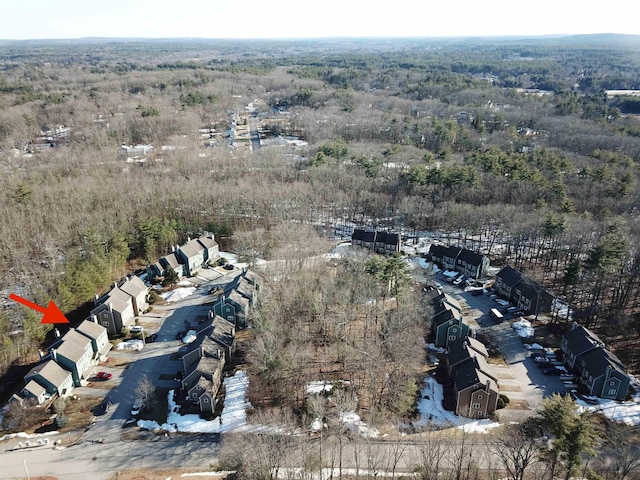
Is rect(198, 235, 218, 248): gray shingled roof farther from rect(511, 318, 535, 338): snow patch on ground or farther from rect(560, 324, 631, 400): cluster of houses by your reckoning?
rect(560, 324, 631, 400): cluster of houses

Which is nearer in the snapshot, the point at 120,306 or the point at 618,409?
the point at 618,409

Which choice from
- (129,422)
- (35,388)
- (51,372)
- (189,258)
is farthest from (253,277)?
(35,388)

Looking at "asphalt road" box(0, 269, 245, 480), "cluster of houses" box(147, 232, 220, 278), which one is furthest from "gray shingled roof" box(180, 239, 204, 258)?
"asphalt road" box(0, 269, 245, 480)

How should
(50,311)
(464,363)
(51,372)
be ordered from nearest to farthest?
(51,372) → (464,363) → (50,311)

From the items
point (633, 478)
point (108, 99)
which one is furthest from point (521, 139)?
point (108, 99)

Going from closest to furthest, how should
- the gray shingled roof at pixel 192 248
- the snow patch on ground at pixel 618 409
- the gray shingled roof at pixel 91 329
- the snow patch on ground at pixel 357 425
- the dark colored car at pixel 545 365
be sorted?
the snow patch on ground at pixel 357 425 < the snow patch on ground at pixel 618 409 < the dark colored car at pixel 545 365 < the gray shingled roof at pixel 91 329 < the gray shingled roof at pixel 192 248

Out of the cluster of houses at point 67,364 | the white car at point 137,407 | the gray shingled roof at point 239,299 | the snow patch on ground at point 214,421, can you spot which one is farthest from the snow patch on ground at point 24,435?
the gray shingled roof at point 239,299

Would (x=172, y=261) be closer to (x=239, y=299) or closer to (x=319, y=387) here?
(x=239, y=299)

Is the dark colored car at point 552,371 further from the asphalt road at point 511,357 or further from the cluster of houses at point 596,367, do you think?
the cluster of houses at point 596,367
